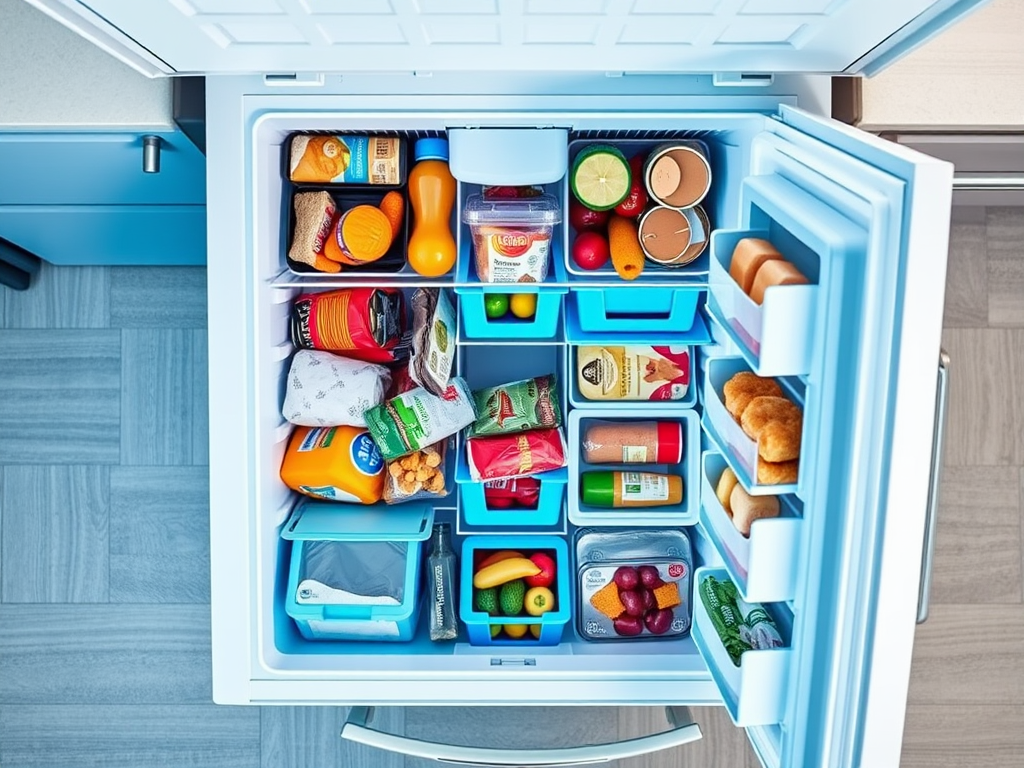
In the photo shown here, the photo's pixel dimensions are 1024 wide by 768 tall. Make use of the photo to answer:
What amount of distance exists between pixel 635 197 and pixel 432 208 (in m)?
0.29

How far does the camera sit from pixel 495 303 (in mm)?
1257

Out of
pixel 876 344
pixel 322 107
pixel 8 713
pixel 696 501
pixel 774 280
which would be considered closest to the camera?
pixel 876 344

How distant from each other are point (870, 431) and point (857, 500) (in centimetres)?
6

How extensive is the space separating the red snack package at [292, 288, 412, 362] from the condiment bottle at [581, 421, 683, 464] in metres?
0.38

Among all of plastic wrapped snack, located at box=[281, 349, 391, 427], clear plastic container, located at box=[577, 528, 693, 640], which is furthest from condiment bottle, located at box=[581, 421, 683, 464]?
plastic wrapped snack, located at box=[281, 349, 391, 427]

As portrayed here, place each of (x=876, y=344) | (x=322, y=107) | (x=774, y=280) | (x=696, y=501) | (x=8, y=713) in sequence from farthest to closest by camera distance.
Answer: (x=8, y=713), (x=696, y=501), (x=322, y=107), (x=774, y=280), (x=876, y=344)

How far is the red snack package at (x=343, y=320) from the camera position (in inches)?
49.3

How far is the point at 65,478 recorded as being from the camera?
70.1 inches

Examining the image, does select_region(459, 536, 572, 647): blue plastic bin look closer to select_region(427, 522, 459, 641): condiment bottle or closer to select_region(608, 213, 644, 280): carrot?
select_region(427, 522, 459, 641): condiment bottle

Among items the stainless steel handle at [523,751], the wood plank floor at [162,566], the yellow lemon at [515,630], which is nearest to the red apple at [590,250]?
the yellow lemon at [515,630]

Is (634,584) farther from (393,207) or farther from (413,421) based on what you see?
(393,207)

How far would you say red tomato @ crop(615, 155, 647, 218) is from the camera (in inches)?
46.9

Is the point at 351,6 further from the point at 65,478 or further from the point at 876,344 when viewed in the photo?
the point at 65,478

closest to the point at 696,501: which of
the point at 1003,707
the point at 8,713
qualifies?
the point at 1003,707
